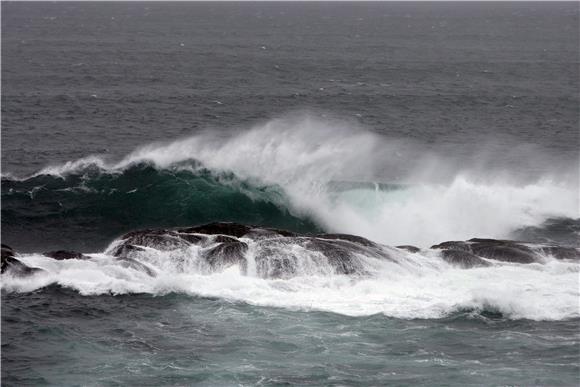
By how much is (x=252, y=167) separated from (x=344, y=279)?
67.2 ft

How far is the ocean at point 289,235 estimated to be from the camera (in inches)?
1253

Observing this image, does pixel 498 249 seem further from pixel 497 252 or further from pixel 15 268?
pixel 15 268

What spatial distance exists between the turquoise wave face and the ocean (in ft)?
0.48

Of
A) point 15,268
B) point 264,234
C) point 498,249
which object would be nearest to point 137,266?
point 15,268

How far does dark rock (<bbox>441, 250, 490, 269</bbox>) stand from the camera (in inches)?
1593

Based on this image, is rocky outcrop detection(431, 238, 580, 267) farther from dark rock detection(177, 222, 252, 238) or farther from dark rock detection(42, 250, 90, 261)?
dark rock detection(42, 250, 90, 261)

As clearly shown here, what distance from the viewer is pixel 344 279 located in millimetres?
38281

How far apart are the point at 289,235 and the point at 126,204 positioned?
15.9m

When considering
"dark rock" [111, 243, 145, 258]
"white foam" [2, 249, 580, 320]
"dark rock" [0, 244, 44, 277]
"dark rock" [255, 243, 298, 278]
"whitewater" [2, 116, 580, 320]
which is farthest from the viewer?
"dark rock" [111, 243, 145, 258]

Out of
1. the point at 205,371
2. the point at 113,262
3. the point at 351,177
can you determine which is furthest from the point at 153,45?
the point at 205,371

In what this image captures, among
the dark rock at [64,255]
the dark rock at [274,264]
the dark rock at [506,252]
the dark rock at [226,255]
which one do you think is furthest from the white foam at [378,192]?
the dark rock at [64,255]

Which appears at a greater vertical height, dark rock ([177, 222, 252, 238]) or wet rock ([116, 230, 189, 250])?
dark rock ([177, 222, 252, 238])

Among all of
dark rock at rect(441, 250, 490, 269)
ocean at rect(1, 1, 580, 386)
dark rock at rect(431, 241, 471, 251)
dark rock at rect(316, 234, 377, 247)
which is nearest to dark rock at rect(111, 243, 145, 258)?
ocean at rect(1, 1, 580, 386)

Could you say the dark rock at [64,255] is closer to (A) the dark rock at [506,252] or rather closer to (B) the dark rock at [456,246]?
(B) the dark rock at [456,246]
